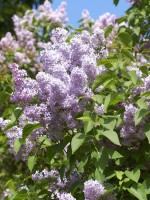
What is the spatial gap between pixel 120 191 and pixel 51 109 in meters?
0.56

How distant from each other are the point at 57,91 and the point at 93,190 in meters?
0.52

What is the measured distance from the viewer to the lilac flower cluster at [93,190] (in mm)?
2229

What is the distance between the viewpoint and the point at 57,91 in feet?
7.98

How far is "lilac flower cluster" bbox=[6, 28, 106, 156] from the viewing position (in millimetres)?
2467

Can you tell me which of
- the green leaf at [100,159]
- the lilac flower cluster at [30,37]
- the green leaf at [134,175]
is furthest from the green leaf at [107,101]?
the lilac flower cluster at [30,37]

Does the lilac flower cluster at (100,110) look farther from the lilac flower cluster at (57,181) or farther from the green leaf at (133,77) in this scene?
the lilac flower cluster at (57,181)

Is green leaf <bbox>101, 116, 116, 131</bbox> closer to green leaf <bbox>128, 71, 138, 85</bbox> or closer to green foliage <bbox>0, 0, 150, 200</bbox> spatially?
green foliage <bbox>0, 0, 150, 200</bbox>

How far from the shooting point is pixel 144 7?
5.14m

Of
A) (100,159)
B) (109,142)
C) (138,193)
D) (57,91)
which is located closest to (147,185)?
(138,193)

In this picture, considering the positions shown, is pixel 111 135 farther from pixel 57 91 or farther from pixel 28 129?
pixel 28 129

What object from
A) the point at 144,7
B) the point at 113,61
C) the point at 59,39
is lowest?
the point at 113,61

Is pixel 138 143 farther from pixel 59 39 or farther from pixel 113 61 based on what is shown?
pixel 59 39

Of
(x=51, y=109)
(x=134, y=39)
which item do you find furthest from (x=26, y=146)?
(x=134, y=39)

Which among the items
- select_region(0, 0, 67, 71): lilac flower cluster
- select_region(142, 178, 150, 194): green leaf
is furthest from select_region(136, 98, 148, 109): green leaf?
select_region(0, 0, 67, 71): lilac flower cluster
